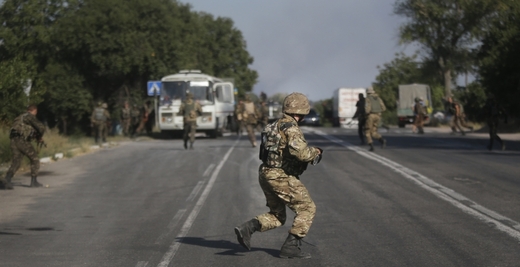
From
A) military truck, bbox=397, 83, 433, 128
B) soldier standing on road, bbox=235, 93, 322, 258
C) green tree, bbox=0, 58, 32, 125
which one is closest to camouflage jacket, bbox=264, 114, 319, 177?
Result: soldier standing on road, bbox=235, 93, 322, 258

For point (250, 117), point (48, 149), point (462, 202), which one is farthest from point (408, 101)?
point (462, 202)

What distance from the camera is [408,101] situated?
58.7 m

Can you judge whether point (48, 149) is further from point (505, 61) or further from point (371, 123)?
point (505, 61)

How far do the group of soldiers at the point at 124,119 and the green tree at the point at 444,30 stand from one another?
81.6 ft

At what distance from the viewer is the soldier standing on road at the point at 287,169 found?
8000 mm

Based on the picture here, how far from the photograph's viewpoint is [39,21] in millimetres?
38375

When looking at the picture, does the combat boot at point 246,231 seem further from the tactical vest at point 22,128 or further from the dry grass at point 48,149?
the dry grass at point 48,149

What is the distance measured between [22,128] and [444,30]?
5028 centimetres

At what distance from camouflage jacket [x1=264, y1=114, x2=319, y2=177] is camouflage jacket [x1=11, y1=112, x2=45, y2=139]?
8.57m

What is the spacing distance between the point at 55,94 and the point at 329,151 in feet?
70.6

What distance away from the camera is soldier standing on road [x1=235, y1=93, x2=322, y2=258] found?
800 centimetres

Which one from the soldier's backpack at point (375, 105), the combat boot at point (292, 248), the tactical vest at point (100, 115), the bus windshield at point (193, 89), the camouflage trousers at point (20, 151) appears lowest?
the combat boot at point (292, 248)

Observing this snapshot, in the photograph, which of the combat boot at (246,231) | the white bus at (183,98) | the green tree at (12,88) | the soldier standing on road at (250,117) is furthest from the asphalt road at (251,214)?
the white bus at (183,98)

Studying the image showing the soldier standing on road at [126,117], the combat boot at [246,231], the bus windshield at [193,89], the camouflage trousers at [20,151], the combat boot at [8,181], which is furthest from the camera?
the soldier standing on road at [126,117]
